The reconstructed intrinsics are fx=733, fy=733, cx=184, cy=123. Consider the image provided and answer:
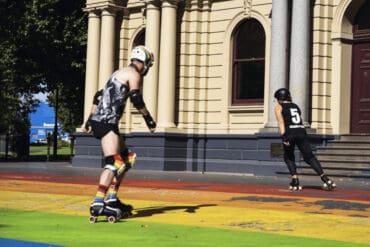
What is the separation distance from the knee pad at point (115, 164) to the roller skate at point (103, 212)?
39 cm

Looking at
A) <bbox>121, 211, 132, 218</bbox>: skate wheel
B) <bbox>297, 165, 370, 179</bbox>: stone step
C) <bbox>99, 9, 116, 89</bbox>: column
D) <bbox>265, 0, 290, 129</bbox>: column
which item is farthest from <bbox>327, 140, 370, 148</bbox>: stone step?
<bbox>121, 211, 132, 218</bbox>: skate wheel

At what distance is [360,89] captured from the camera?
20953 mm

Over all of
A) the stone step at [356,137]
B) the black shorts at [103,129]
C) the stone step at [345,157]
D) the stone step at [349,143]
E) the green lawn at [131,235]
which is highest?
the stone step at [356,137]

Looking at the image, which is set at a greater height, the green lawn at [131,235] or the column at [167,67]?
the column at [167,67]

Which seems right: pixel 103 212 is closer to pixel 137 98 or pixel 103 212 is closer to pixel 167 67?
pixel 137 98

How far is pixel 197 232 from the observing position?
7.17 metres

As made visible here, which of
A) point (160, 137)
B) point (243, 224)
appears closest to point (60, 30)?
point (160, 137)

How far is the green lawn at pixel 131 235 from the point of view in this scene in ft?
21.0

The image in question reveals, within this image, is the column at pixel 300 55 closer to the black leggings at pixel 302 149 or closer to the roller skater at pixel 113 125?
the black leggings at pixel 302 149

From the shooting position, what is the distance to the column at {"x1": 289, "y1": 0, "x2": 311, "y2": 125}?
20.1 meters

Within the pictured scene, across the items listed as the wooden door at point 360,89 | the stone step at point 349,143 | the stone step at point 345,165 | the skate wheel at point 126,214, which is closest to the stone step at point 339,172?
the stone step at point 345,165

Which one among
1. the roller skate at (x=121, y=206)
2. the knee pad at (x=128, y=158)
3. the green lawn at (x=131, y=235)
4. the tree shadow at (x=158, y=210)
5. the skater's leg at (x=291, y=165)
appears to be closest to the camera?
the green lawn at (x=131, y=235)

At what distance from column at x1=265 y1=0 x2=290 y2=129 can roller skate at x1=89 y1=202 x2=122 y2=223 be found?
12892mm

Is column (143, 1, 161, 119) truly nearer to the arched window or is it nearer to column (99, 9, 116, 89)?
column (99, 9, 116, 89)
